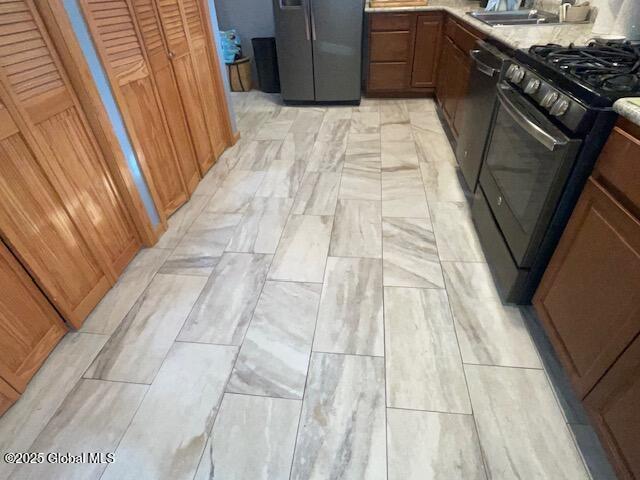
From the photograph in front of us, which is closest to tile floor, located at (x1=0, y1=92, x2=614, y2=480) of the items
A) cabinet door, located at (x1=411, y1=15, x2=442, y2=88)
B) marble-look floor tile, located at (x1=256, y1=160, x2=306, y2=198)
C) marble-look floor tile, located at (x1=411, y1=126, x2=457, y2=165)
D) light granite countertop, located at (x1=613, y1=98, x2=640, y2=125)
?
marble-look floor tile, located at (x1=256, y1=160, x2=306, y2=198)

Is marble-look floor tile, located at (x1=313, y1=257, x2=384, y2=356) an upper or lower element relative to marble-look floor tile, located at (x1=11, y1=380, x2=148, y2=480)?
upper

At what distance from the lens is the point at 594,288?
1.02 metres

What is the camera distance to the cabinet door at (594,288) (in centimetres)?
90

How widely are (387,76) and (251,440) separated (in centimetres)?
360

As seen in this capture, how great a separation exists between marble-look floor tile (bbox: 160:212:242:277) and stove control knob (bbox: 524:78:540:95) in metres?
1.59

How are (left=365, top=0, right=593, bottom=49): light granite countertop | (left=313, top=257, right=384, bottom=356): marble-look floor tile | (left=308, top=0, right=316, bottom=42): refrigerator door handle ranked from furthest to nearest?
(left=308, top=0, right=316, bottom=42): refrigerator door handle < (left=365, top=0, right=593, bottom=49): light granite countertop < (left=313, top=257, right=384, bottom=356): marble-look floor tile

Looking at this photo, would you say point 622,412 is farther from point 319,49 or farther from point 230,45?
point 230,45

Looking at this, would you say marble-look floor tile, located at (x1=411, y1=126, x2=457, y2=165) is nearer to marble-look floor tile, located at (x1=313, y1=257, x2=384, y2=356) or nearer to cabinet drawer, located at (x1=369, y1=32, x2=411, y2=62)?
cabinet drawer, located at (x1=369, y1=32, x2=411, y2=62)

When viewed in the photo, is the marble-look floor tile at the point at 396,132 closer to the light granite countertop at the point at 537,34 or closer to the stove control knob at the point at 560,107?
the light granite countertop at the point at 537,34

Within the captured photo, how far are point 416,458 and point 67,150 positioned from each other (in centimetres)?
171

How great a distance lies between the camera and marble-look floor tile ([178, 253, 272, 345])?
4.90 feet

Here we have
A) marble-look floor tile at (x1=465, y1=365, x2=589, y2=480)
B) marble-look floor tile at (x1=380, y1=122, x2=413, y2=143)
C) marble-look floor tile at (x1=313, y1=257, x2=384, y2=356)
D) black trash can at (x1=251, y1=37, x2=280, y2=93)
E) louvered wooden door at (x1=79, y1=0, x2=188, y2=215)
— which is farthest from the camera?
black trash can at (x1=251, y1=37, x2=280, y2=93)

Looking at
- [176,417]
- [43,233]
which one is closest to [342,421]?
[176,417]

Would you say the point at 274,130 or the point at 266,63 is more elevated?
the point at 266,63
